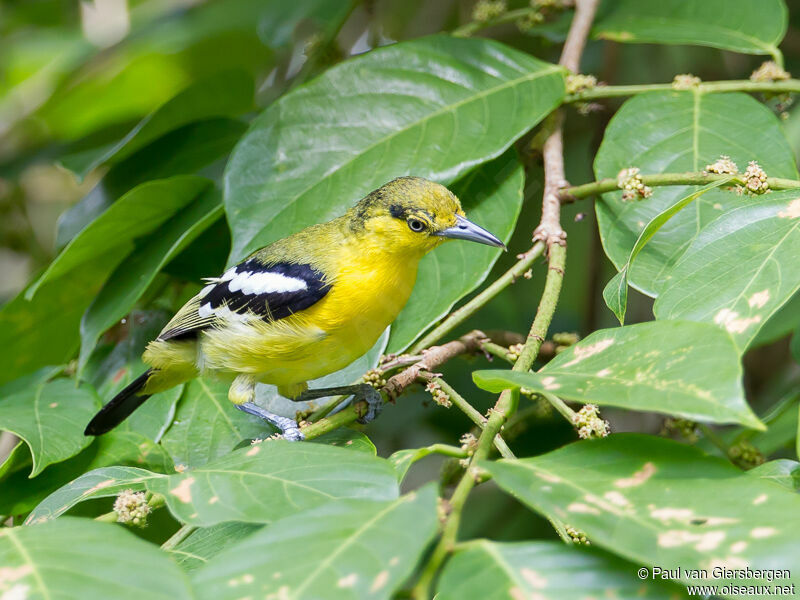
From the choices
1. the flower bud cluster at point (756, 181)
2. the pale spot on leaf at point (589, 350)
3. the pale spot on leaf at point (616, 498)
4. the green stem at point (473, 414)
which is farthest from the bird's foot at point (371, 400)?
the flower bud cluster at point (756, 181)

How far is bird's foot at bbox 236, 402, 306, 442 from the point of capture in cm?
217

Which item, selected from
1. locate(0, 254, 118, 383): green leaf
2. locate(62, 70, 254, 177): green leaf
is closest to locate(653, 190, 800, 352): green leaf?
locate(0, 254, 118, 383): green leaf

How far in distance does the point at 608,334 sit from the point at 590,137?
2972mm

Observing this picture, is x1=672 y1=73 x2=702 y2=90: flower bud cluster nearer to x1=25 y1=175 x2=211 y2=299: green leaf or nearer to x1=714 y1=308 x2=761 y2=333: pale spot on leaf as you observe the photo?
x1=714 y1=308 x2=761 y2=333: pale spot on leaf

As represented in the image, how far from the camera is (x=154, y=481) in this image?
1540mm

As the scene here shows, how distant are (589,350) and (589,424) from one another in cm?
15

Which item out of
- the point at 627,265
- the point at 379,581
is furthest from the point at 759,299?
the point at 379,581

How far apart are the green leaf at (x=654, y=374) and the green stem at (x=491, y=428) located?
51mm

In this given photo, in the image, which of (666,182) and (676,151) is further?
(676,151)

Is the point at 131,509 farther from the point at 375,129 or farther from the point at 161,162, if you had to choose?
the point at 161,162

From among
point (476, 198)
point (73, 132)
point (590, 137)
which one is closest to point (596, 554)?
point (476, 198)

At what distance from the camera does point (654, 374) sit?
127cm

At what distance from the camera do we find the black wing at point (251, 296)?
2396mm

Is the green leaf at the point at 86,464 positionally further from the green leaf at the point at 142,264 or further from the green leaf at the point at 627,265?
the green leaf at the point at 627,265
